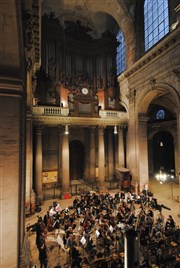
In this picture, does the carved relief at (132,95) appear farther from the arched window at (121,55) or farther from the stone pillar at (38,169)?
the stone pillar at (38,169)

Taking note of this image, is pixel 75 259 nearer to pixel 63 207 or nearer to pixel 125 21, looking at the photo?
pixel 63 207

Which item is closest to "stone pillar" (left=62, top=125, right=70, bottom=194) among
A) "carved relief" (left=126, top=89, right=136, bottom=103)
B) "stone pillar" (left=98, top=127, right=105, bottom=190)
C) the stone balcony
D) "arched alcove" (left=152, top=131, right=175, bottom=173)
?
the stone balcony

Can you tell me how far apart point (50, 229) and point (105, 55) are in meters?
18.3

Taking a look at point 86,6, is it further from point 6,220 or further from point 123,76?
point 6,220

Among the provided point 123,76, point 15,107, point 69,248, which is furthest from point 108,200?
point 123,76

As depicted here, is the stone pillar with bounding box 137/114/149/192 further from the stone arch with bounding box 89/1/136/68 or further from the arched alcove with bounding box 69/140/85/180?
the arched alcove with bounding box 69/140/85/180

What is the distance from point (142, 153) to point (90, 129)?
5612 millimetres

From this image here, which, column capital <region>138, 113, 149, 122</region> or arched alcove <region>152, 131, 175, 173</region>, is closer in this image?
column capital <region>138, 113, 149, 122</region>

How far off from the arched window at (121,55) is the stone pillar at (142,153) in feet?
24.0

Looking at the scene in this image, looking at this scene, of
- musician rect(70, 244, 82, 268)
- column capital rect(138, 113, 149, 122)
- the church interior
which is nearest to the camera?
the church interior

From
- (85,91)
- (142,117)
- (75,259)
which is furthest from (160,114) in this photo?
(75,259)

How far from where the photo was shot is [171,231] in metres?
8.31

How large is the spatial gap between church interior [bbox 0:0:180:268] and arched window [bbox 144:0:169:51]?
82mm

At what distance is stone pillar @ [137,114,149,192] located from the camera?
16.7 m
